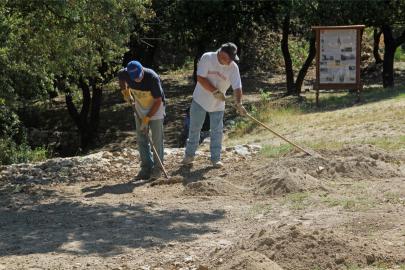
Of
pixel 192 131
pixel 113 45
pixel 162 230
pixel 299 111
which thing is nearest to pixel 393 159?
pixel 192 131

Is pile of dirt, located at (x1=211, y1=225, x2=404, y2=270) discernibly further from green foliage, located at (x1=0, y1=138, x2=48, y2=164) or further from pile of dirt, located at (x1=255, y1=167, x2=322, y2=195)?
green foliage, located at (x1=0, y1=138, x2=48, y2=164)

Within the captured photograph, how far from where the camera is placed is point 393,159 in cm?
980

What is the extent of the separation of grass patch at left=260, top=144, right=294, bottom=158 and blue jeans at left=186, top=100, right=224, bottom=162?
977 mm

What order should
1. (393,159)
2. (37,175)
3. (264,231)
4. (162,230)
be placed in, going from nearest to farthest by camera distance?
(264,231)
(162,230)
(393,159)
(37,175)

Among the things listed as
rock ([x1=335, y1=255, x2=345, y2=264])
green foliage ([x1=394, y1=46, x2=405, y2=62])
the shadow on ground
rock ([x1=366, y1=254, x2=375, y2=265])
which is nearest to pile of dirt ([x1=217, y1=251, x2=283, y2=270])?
rock ([x1=335, y1=255, x2=345, y2=264])

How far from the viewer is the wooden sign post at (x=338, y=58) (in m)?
17.7

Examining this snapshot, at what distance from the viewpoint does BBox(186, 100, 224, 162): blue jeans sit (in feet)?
33.7

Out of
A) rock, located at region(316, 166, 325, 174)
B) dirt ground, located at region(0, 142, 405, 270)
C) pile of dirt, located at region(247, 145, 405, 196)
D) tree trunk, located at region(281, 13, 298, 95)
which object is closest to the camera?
dirt ground, located at region(0, 142, 405, 270)

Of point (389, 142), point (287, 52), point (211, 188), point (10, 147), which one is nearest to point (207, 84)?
point (211, 188)

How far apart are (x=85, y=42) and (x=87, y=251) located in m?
7.43

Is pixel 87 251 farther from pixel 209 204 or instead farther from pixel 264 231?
pixel 209 204

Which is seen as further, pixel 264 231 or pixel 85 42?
pixel 85 42

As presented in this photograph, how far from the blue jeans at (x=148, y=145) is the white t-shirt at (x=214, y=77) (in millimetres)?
677

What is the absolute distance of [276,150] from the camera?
11297mm
